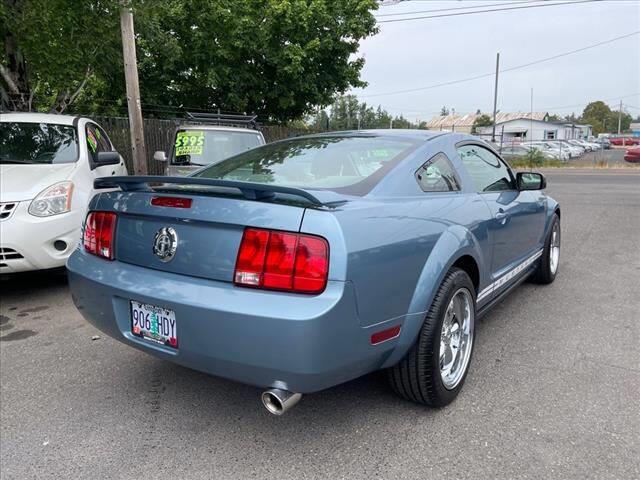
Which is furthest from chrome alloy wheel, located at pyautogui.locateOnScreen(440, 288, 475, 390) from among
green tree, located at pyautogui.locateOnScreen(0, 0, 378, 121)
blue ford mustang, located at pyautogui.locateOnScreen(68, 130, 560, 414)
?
green tree, located at pyautogui.locateOnScreen(0, 0, 378, 121)

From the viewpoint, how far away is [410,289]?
97.0 inches

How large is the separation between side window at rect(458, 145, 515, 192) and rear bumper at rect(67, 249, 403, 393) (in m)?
1.60

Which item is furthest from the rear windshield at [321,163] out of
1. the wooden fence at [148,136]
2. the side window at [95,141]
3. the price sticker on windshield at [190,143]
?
the wooden fence at [148,136]

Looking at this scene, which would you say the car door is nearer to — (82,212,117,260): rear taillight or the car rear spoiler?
the car rear spoiler

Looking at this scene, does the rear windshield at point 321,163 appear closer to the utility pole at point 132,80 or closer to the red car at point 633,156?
the utility pole at point 132,80

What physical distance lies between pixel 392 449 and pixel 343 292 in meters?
0.91

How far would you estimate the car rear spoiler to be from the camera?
218cm

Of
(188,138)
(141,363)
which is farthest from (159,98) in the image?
(141,363)

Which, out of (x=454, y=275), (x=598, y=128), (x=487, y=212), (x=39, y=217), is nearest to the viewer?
(x=454, y=275)

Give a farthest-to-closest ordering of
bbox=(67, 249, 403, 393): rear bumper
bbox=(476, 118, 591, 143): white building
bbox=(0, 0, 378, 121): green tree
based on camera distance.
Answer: bbox=(476, 118, 591, 143): white building → bbox=(0, 0, 378, 121): green tree → bbox=(67, 249, 403, 393): rear bumper

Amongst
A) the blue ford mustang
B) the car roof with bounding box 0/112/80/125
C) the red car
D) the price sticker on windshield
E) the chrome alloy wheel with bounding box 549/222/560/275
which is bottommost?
the red car

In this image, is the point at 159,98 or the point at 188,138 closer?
the point at 188,138

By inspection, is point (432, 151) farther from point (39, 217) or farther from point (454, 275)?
point (39, 217)

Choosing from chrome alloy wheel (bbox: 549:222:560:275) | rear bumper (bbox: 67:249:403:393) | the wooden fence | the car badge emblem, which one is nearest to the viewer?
rear bumper (bbox: 67:249:403:393)
